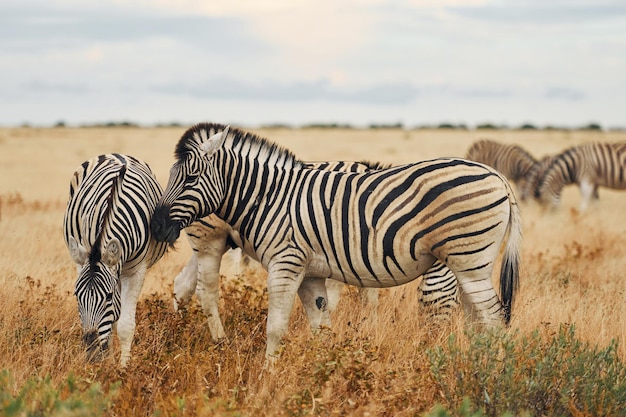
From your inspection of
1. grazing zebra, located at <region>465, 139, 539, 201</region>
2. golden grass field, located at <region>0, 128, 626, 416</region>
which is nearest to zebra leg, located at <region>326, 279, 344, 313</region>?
golden grass field, located at <region>0, 128, 626, 416</region>

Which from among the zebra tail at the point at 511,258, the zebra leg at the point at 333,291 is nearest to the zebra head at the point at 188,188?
the zebra leg at the point at 333,291

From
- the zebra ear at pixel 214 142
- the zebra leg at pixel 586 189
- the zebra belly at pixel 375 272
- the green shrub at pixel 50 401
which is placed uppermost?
the zebra leg at pixel 586 189

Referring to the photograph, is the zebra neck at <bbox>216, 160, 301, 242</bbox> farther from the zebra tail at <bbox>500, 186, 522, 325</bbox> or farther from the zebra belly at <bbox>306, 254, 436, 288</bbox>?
the zebra tail at <bbox>500, 186, 522, 325</bbox>

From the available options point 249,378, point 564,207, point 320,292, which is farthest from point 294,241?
point 564,207

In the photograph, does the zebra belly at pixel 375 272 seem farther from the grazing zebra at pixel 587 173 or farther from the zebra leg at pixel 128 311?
the grazing zebra at pixel 587 173

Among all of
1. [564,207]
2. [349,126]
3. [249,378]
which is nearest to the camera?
[249,378]

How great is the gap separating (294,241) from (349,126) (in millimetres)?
67793

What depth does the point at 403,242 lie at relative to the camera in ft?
19.5

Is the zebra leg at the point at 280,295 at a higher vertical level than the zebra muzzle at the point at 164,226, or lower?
lower

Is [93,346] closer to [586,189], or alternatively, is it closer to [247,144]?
[247,144]

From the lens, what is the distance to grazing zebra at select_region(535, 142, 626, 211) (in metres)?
20.8

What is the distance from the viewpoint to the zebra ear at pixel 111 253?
5.64 meters

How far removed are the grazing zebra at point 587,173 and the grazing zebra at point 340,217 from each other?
50.8 ft

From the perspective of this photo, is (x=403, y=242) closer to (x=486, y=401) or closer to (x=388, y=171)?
(x=388, y=171)
